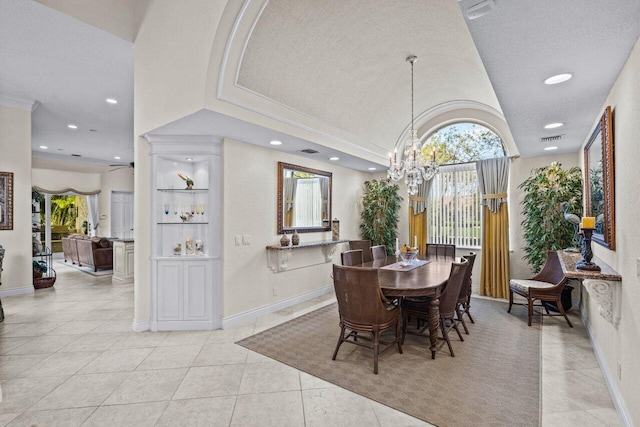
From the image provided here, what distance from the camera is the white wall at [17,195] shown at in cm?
521

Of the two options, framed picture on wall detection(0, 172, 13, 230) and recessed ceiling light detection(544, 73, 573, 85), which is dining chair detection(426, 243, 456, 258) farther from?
framed picture on wall detection(0, 172, 13, 230)

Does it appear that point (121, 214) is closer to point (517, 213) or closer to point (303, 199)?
point (303, 199)

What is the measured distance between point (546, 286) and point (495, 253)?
115 cm

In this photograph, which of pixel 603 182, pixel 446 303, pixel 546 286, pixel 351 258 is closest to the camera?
pixel 603 182

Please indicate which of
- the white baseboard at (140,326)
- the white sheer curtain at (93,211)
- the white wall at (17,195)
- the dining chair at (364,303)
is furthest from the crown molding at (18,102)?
the dining chair at (364,303)

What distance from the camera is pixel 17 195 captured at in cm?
535

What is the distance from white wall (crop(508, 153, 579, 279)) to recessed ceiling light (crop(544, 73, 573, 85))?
3231 millimetres

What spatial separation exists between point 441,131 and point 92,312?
6.68m

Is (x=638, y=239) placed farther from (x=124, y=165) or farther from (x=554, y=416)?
(x=124, y=165)

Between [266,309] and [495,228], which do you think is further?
[495,228]

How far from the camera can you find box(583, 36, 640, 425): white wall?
1850mm

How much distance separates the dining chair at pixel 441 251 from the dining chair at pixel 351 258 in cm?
137

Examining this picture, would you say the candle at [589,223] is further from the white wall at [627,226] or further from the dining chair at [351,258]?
the dining chair at [351,258]

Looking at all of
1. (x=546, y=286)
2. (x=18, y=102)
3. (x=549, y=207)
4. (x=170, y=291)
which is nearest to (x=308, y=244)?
(x=170, y=291)
